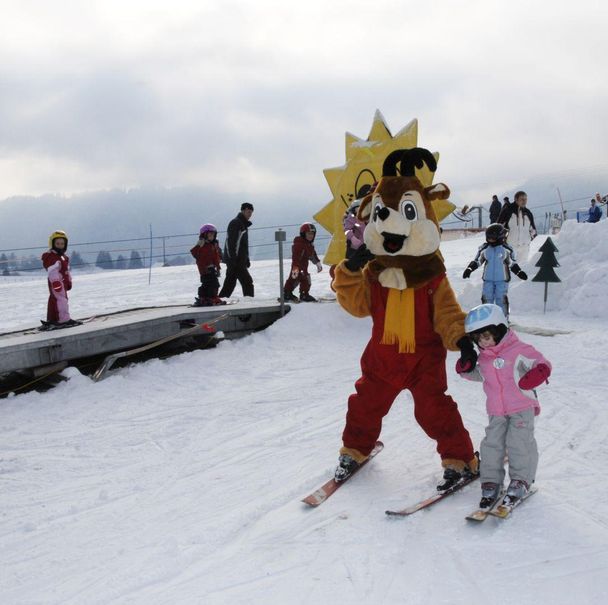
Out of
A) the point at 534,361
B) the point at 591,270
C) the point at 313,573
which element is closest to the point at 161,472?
the point at 313,573

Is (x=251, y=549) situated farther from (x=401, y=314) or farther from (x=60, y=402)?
(x=60, y=402)

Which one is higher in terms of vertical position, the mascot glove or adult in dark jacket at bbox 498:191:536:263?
adult in dark jacket at bbox 498:191:536:263

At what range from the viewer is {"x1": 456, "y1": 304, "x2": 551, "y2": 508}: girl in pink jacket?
3.13m

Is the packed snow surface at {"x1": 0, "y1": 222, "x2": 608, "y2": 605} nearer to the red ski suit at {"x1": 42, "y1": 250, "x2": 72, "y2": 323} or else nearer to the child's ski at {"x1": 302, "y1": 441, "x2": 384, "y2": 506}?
the child's ski at {"x1": 302, "y1": 441, "x2": 384, "y2": 506}

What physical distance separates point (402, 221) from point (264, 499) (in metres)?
1.91

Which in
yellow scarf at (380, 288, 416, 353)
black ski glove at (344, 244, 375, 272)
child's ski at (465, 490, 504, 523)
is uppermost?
black ski glove at (344, 244, 375, 272)

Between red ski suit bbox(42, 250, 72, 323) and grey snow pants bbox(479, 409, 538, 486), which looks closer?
grey snow pants bbox(479, 409, 538, 486)

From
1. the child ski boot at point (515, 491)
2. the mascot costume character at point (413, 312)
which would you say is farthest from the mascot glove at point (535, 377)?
the child ski boot at point (515, 491)

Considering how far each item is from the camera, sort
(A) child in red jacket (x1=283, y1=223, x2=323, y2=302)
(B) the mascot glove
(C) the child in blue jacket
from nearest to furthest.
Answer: (B) the mascot glove → (C) the child in blue jacket → (A) child in red jacket (x1=283, y1=223, x2=323, y2=302)

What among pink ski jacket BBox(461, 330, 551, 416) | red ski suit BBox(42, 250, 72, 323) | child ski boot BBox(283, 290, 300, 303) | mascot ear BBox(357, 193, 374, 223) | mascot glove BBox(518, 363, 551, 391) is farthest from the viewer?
child ski boot BBox(283, 290, 300, 303)

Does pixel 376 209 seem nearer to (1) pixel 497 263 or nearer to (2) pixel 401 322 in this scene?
(2) pixel 401 322

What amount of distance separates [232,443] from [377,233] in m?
2.21

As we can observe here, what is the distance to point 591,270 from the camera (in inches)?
384

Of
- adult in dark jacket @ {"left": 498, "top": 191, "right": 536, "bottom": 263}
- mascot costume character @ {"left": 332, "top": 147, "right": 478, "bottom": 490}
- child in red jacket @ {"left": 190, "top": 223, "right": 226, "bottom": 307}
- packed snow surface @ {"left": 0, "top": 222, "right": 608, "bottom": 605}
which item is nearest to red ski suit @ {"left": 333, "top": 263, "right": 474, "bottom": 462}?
mascot costume character @ {"left": 332, "top": 147, "right": 478, "bottom": 490}
